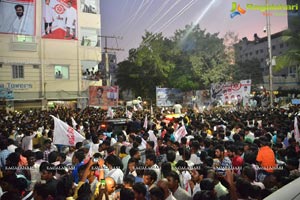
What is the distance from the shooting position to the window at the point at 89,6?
109 ft

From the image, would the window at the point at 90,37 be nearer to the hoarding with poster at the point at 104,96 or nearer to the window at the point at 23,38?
the window at the point at 23,38

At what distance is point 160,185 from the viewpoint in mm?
4055

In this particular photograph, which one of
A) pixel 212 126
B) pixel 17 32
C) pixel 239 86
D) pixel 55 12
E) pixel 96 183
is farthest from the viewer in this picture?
pixel 55 12

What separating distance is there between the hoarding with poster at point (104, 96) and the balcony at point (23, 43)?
9.21 meters

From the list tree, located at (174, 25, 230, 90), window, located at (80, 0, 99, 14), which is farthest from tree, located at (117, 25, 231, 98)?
window, located at (80, 0, 99, 14)

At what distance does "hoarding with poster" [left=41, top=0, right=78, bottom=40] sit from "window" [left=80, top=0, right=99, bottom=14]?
664cm

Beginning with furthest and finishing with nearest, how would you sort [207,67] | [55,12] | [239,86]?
[207,67] → [55,12] → [239,86]

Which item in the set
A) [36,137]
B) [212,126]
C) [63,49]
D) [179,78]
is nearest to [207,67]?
[179,78]

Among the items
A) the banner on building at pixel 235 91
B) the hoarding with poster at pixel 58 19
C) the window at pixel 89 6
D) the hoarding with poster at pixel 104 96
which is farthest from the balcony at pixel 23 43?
the banner on building at pixel 235 91

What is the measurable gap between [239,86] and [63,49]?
18.9 m

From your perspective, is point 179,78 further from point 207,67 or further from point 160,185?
point 160,185

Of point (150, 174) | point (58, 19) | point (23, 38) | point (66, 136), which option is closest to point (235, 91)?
point (66, 136)

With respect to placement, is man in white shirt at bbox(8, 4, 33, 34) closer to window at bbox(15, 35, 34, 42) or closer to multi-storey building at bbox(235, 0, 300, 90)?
window at bbox(15, 35, 34, 42)

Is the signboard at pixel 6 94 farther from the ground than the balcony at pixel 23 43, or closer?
closer
